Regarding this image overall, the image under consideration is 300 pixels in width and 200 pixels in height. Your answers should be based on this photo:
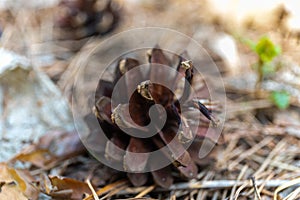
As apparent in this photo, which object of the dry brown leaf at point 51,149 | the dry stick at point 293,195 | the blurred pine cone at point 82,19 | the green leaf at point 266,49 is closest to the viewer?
the dry stick at point 293,195

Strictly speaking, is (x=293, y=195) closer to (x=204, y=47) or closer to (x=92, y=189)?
(x=92, y=189)

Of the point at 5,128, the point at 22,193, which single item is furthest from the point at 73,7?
the point at 22,193

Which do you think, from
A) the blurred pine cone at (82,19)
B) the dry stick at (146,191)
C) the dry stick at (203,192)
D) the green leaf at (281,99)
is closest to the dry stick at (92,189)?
the dry stick at (146,191)

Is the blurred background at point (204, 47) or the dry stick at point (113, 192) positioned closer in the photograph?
the dry stick at point (113, 192)

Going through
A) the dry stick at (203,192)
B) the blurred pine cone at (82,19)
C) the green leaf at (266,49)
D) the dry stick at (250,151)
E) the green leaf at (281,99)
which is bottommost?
Result: the dry stick at (203,192)

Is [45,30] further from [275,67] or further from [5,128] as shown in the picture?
[275,67]

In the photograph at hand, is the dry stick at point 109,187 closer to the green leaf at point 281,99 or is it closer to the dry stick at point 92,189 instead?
the dry stick at point 92,189
